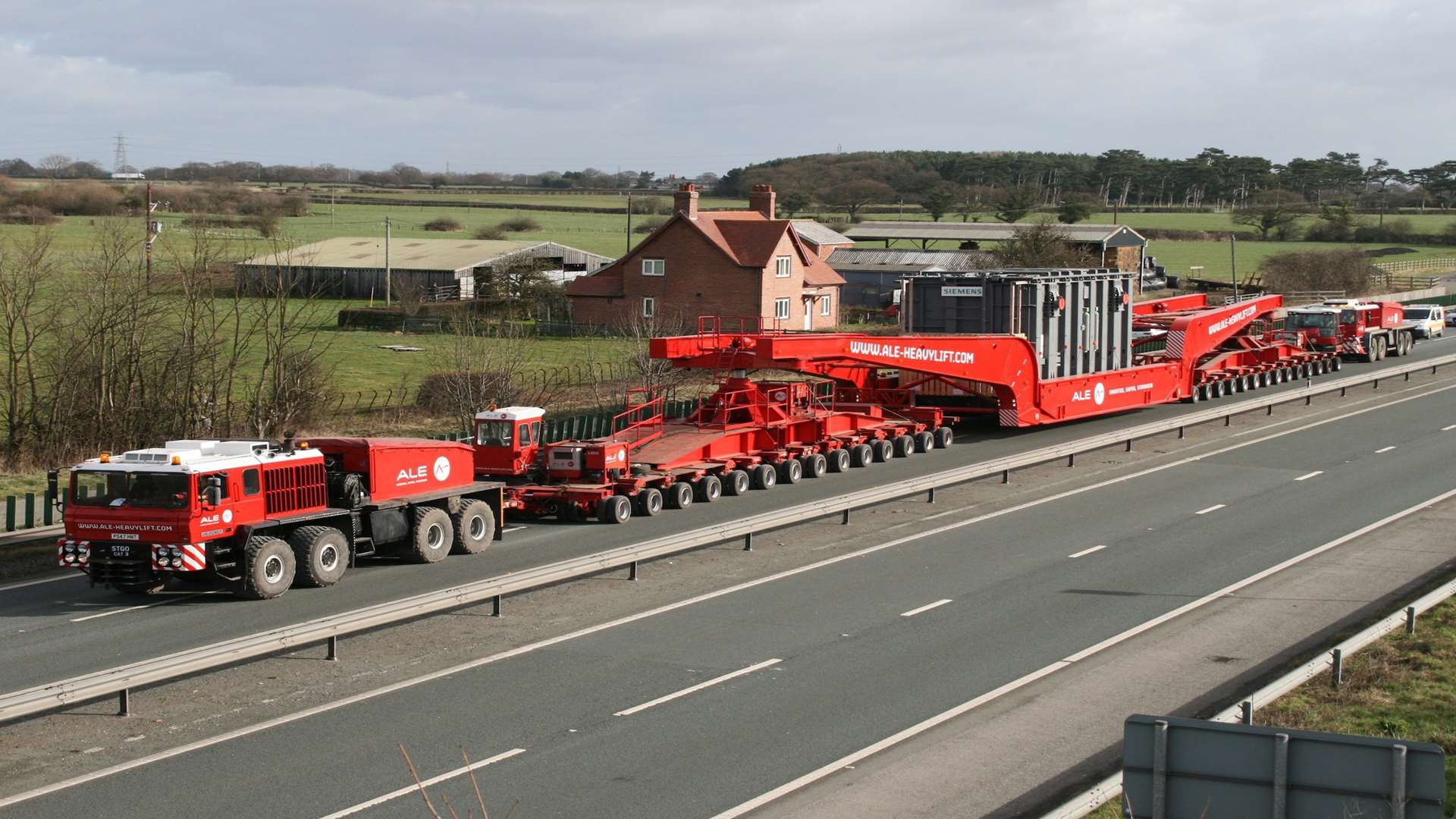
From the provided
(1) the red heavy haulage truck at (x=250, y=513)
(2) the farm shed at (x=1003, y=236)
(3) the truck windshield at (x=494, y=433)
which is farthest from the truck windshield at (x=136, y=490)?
(2) the farm shed at (x=1003, y=236)

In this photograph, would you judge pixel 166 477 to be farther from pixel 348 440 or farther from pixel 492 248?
pixel 492 248

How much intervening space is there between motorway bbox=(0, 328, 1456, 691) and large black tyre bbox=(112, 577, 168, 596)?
0.58 feet

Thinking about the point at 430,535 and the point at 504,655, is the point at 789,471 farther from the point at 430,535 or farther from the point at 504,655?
the point at 504,655

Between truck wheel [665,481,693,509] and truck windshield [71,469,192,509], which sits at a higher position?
truck windshield [71,469,192,509]

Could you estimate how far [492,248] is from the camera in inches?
3583

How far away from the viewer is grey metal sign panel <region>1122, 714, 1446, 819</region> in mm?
7922

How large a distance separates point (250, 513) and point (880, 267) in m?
73.4

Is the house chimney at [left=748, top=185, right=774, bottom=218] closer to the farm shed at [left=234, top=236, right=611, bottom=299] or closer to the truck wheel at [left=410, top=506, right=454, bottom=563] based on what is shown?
the farm shed at [left=234, top=236, right=611, bottom=299]

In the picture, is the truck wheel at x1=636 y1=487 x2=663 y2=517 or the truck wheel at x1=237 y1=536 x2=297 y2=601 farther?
the truck wheel at x1=636 y1=487 x2=663 y2=517

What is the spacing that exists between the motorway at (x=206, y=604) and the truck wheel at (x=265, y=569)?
0.56 ft

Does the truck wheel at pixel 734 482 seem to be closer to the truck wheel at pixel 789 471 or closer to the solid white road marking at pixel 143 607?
the truck wheel at pixel 789 471

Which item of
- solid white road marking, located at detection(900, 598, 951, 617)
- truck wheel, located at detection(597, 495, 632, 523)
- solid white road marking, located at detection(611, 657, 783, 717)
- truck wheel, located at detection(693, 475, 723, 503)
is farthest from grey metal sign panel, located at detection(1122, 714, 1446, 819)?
truck wheel, located at detection(693, 475, 723, 503)

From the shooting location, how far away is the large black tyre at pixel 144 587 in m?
19.7

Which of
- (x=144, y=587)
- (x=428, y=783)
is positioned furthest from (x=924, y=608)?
(x=144, y=587)
